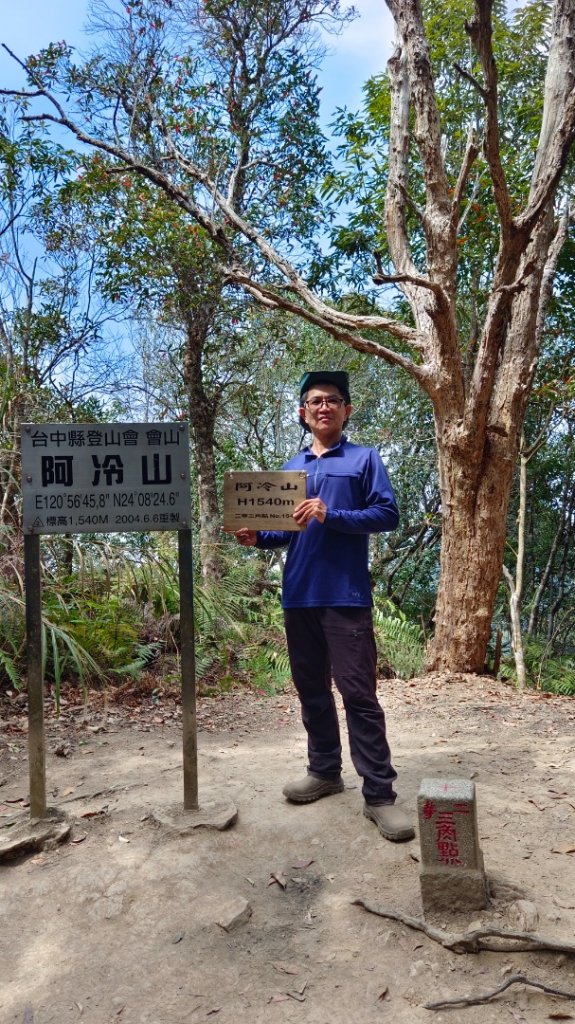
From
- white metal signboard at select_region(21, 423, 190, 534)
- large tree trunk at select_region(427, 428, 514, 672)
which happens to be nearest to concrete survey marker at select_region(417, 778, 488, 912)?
white metal signboard at select_region(21, 423, 190, 534)

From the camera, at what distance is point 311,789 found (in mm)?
3768

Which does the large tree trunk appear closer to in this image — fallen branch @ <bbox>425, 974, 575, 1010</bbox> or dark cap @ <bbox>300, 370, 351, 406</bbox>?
dark cap @ <bbox>300, 370, 351, 406</bbox>

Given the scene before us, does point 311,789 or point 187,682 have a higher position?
point 187,682

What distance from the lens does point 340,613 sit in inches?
133

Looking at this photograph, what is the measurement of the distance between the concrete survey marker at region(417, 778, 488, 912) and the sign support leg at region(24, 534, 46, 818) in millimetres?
1837

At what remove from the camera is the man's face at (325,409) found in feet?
11.6

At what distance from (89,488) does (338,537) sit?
3.89 ft

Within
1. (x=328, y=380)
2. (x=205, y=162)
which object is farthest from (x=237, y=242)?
(x=328, y=380)

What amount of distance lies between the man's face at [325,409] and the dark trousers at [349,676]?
2.83ft

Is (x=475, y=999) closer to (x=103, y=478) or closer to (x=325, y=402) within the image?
(x=325, y=402)

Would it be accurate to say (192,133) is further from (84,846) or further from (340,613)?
(84,846)

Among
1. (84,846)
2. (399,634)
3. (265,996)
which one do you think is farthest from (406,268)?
(265,996)

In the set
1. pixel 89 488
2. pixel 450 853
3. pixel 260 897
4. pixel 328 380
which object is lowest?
pixel 260 897

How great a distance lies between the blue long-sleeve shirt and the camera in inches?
132
